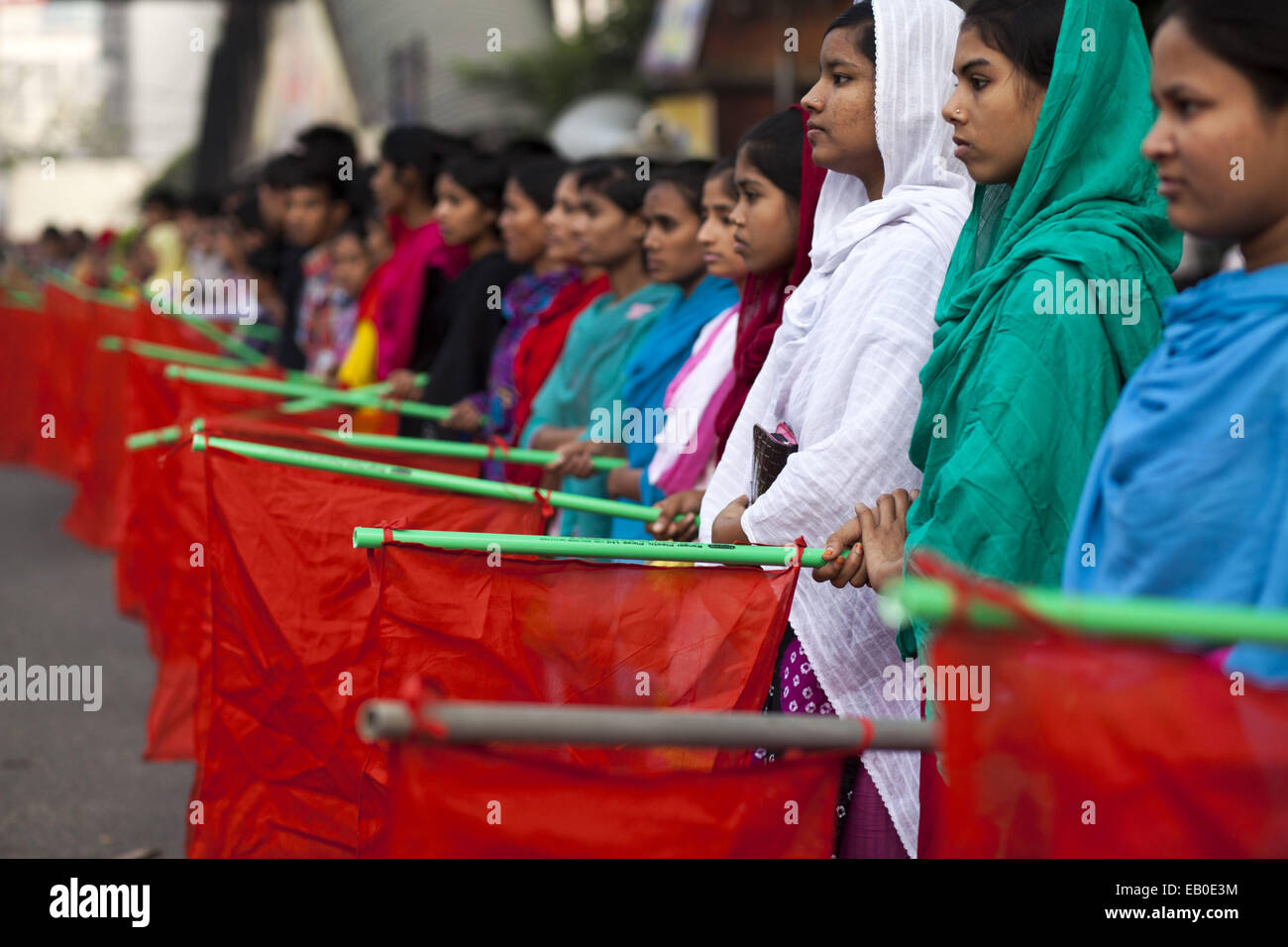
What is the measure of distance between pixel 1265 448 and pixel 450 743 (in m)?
0.98

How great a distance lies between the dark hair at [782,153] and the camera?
3807 mm

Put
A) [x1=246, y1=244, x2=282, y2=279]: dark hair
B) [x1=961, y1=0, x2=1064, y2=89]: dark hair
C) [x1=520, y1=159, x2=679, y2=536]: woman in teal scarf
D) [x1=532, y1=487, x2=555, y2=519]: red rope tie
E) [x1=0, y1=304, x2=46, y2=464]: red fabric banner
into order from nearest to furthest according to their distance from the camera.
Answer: [x1=961, y1=0, x2=1064, y2=89]: dark hair
[x1=532, y1=487, x2=555, y2=519]: red rope tie
[x1=520, y1=159, x2=679, y2=536]: woman in teal scarf
[x1=246, y1=244, x2=282, y2=279]: dark hair
[x1=0, y1=304, x2=46, y2=464]: red fabric banner

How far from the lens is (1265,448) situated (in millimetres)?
1868

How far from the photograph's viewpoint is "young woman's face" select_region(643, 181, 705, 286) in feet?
16.5

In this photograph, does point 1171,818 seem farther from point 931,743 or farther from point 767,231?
point 767,231

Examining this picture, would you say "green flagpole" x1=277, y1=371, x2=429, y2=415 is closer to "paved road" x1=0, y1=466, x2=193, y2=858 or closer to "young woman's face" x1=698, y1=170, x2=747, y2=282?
"paved road" x1=0, y1=466, x2=193, y2=858

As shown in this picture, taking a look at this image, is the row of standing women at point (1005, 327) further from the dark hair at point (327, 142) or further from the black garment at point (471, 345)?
Answer: the dark hair at point (327, 142)

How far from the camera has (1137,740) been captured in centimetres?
159

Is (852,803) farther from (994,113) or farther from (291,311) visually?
(291,311)

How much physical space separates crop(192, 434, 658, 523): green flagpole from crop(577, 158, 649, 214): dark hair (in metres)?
1.96

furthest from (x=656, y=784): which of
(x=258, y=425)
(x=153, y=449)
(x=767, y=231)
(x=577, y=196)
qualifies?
(x=153, y=449)

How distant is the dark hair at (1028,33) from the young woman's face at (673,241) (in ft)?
7.18

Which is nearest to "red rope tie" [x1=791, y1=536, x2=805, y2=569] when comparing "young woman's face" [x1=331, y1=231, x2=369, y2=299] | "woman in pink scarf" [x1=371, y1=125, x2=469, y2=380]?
"woman in pink scarf" [x1=371, y1=125, x2=469, y2=380]

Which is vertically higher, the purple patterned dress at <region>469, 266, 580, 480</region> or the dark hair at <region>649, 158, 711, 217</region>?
the dark hair at <region>649, 158, 711, 217</region>
